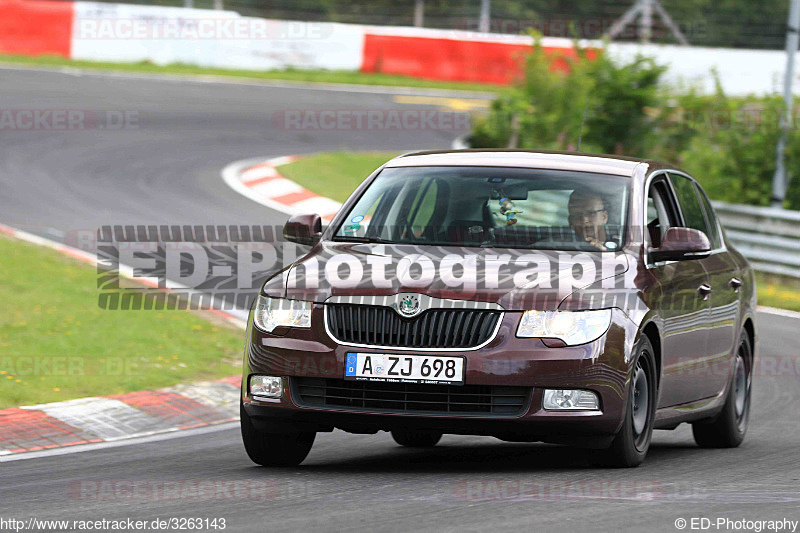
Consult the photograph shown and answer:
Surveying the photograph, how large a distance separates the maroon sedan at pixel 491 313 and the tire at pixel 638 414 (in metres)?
0.01

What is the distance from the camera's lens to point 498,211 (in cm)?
786

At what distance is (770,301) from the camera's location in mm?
16516

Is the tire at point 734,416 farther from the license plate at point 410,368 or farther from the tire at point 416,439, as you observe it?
the license plate at point 410,368

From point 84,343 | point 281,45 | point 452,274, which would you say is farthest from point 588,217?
point 281,45


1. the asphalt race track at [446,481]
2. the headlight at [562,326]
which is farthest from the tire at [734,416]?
the headlight at [562,326]

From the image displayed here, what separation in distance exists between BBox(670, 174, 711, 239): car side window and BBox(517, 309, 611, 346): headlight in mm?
2037

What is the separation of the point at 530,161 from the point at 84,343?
441 centimetres

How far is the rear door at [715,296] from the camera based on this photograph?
8445 mm

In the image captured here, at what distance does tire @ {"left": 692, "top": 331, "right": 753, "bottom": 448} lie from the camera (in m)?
8.99

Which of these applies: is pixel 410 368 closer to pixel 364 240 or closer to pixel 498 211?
pixel 364 240

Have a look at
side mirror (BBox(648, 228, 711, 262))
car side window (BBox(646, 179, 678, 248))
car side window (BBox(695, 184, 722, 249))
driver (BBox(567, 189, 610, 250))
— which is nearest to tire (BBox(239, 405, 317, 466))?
driver (BBox(567, 189, 610, 250))

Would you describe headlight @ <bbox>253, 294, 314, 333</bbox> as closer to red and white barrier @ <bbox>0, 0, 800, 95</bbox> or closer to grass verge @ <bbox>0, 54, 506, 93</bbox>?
red and white barrier @ <bbox>0, 0, 800, 95</bbox>

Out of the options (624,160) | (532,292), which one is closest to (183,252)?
(624,160)

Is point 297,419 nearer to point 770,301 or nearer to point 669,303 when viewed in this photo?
point 669,303
